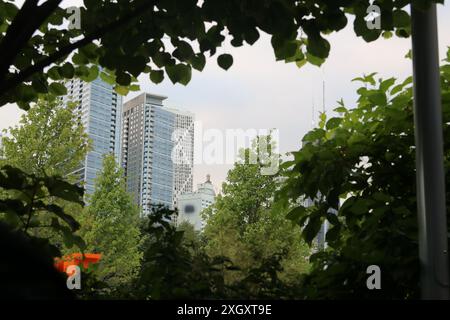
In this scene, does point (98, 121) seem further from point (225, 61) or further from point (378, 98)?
point (225, 61)

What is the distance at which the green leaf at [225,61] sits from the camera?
8.41ft

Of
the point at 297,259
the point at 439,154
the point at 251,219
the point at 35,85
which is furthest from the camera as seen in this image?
the point at 251,219

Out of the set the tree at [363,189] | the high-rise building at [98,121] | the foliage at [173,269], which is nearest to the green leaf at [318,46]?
the tree at [363,189]

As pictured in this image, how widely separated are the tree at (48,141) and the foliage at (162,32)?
13915 millimetres

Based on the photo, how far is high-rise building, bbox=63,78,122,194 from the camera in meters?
18.1

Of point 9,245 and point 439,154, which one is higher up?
point 439,154

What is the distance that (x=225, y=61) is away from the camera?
2570 millimetres

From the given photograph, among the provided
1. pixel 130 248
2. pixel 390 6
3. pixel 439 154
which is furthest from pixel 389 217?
pixel 130 248

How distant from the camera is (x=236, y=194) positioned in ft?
67.9

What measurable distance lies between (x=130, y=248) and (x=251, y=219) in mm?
4731

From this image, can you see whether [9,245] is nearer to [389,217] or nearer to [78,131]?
[389,217]

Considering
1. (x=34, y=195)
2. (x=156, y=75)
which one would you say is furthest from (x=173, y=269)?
(x=156, y=75)

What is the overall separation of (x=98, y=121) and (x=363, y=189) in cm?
1963

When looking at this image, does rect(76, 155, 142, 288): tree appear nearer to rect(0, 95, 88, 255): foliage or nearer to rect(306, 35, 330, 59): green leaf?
rect(0, 95, 88, 255): foliage
